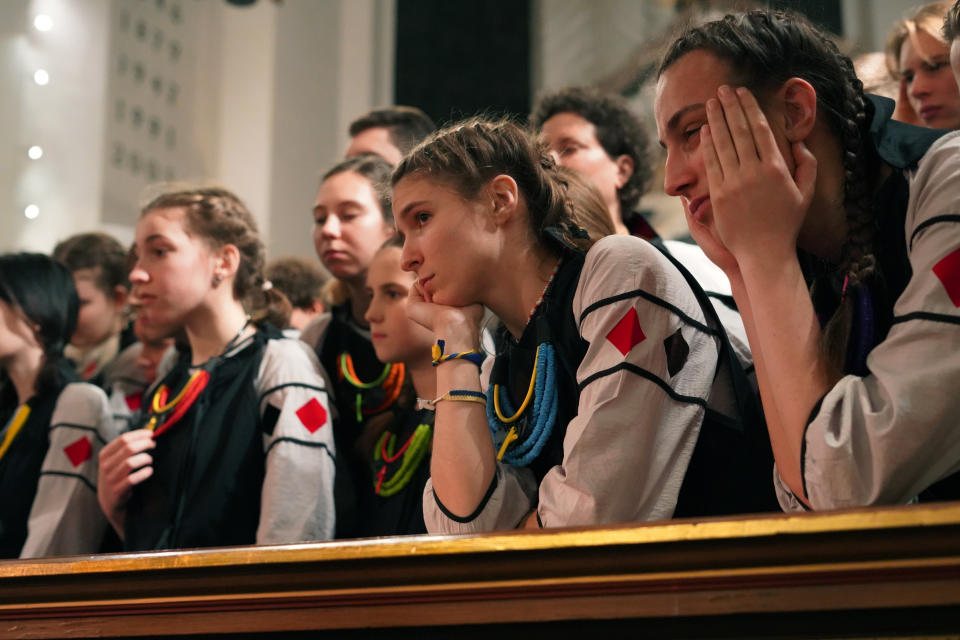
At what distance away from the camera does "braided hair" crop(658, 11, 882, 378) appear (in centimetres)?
136

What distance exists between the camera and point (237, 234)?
9.23 ft

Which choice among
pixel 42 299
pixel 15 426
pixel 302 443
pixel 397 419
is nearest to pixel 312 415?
pixel 302 443

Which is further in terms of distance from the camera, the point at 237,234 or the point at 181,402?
the point at 237,234

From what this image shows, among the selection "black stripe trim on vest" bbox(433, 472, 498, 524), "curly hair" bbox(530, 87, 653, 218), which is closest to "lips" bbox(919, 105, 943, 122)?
A: "curly hair" bbox(530, 87, 653, 218)

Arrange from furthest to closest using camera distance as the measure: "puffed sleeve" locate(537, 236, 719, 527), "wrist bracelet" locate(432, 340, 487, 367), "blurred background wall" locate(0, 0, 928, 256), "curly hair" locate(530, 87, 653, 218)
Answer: "blurred background wall" locate(0, 0, 928, 256) → "curly hair" locate(530, 87, 653, 218) → "wrist bracelet" locate(432, 340, 487, 367) → "puffed sleeve" locate(537, 236, 719, 527)

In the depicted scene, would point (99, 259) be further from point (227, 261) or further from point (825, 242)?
point (825, 242)

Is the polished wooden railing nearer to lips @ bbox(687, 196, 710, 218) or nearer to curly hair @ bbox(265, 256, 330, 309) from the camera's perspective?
lips @ bbox(687, 196, 710, 218)

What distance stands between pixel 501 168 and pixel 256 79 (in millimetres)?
5298

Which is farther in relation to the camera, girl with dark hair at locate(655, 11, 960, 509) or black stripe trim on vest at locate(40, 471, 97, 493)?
black stripe trim on vest at locate(40, 471, 97, 493)

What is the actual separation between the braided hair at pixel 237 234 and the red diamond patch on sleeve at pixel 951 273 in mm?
1948

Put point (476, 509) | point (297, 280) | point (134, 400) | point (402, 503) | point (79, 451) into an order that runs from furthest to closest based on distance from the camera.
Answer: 1. point (297, 280)
2. point (134, 400)
3. point (79, 451)
4. point (402, 503)
5. point (476, 509)

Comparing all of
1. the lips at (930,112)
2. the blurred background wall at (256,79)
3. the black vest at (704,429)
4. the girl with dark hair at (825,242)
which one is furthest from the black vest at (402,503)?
the blurred background wall at (256,79)

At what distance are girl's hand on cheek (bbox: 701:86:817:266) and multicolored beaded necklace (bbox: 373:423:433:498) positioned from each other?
979mm

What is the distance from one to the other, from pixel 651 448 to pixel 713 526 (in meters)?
0.60
